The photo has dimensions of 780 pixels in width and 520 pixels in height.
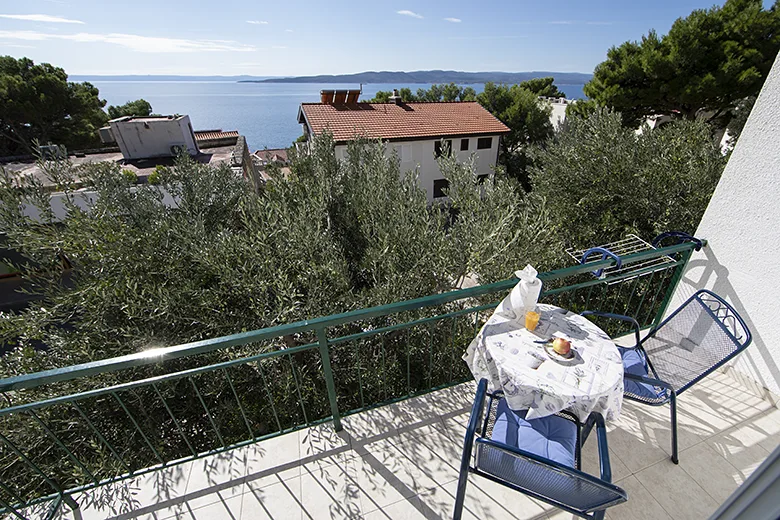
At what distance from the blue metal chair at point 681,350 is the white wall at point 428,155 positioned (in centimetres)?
1377

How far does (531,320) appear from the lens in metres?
1.99

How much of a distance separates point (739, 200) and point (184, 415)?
20.4 feet

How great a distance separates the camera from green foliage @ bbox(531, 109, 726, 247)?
5.55 meters

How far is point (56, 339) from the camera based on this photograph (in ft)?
13.3

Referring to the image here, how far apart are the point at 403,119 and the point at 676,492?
17971mm

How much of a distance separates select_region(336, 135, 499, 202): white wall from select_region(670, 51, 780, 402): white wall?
44.1 ft

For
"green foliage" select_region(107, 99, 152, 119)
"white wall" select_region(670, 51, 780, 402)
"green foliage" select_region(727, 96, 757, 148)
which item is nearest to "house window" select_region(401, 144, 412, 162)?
"green foliage" select_region(727, 96, 757, 148)

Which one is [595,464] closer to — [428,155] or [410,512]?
[410,512]

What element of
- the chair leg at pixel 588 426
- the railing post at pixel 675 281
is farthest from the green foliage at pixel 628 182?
the chair leg at pixel 588 426

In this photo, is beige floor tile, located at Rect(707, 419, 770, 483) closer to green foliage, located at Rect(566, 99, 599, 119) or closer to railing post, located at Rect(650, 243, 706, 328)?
railing post, located at Rect(650, 243, 706, 328)

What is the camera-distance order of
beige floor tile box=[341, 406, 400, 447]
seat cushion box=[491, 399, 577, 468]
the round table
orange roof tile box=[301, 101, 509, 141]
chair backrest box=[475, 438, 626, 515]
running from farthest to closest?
orange roof tile box=[301, 101, 509, 141] < beige floor tile box=[341, 406, 400, 447] < seat cushion box=[491, 399, 577, 468] < the round table < chair backrest box=[475, 438, 626, 515]

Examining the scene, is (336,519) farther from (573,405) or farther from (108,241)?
(108,241)

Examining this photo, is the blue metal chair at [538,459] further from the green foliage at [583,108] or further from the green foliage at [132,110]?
the green foliage at [132,110]

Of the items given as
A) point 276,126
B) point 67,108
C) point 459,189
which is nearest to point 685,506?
point 459,189
